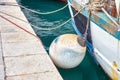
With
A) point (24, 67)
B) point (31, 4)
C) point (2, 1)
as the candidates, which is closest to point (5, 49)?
point (24, 67)

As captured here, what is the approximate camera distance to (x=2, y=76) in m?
4.66

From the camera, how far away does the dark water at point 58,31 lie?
7230mm

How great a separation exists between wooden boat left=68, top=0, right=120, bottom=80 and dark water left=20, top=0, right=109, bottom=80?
395mm

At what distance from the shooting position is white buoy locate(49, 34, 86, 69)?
6559 millimetres

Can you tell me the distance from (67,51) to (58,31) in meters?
4.63

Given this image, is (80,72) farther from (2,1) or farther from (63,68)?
(2,1)

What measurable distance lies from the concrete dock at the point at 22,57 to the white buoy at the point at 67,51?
24.5 inches

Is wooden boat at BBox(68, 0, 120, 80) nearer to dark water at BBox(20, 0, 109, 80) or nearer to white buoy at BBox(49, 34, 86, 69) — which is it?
dark water at BBox(20, 0, 109, 80)

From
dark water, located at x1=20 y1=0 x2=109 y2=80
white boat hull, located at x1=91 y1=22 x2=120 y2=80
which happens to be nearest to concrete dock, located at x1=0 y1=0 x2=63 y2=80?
dark water, located at x1=20 y1=0 x2=109 y2=80

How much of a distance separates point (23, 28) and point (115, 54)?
2.69 m

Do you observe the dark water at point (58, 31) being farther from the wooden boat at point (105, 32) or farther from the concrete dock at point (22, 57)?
the concrete dock at point (22, 57)

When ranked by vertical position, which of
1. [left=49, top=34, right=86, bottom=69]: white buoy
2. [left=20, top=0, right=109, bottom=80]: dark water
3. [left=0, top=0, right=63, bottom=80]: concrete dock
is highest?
[left=0, top=0, right=63, bottom=80]: concrete dock

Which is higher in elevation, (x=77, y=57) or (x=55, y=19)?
(x=77, y=57)

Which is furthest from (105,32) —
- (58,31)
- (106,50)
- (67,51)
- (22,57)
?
(58,31)
